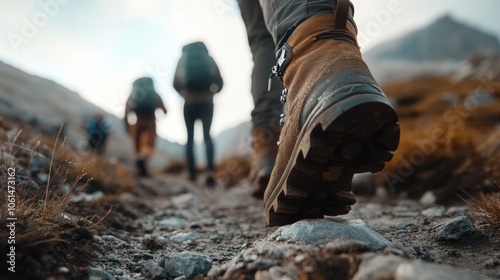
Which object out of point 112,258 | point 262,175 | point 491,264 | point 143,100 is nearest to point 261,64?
point 262,175

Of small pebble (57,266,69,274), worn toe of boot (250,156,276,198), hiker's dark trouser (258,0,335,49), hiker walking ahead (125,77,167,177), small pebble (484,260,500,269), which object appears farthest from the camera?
hiker walking ahead (125,77,167,177)

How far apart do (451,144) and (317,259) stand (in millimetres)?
3188

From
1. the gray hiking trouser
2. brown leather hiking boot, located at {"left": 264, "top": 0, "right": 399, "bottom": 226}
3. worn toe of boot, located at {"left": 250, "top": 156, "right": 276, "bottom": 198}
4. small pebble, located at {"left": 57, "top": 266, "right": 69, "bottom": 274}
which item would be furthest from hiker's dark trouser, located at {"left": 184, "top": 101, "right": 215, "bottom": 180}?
small pebble, located at {"left": 57, "top": 266, "right": 69, "bottom": 274}

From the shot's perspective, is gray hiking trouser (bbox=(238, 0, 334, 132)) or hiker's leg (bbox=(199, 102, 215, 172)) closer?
gray hiking trouser (bbox=(238, 0, 334, 132))

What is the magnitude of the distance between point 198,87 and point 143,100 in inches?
71.3

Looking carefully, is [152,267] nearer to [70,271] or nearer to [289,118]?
[70,271]

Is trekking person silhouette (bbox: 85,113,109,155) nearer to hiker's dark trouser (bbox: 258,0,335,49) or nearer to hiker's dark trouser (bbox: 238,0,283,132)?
hiker's dark trouser (bbox: 238,0,283,132)

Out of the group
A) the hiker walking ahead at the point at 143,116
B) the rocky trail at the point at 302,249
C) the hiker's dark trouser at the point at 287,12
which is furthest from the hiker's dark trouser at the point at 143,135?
the hiker's dark trouser at the point at 287,12

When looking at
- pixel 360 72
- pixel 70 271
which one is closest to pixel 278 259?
pixel 70 271

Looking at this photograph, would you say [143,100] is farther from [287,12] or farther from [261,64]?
[287,12]

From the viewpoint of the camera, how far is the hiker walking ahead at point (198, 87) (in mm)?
5582

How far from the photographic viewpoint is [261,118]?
7.48ft

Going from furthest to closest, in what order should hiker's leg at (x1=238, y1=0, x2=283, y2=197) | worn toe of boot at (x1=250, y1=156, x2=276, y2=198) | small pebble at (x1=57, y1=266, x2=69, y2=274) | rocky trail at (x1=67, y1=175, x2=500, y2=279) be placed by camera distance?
hiker's leg at (x1=238, y1=0, x2=283, y2=197) < worn toe of boot at (x1=250, y1=156, x2=276, y2=198) < small pebble at (x1=57, y1=266, x2=69, y2=274) < rocky trail at (x1=67, y1=175, x2=500, y2=279)

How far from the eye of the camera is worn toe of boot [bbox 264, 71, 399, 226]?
1130 mm
